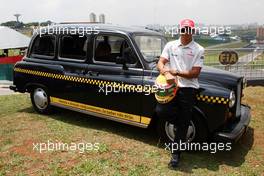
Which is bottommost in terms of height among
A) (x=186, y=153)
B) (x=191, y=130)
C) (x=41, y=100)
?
(x=186, y=153)

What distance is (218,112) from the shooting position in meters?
4.88

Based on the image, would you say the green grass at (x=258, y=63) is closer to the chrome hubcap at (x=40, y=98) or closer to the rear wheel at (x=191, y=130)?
the rear wheel at (x=191, y=130)

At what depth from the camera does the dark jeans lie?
15.5ft

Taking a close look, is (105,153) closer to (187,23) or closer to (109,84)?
(109,84)

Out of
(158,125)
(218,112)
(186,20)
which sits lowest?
(158,125)

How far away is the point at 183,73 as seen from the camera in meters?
4.65

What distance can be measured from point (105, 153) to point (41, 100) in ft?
8.96

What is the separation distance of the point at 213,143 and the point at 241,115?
776mm

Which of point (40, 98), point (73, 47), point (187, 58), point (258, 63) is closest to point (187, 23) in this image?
point (187, 58)

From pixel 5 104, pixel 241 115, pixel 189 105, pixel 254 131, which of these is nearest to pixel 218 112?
pixel 189 105

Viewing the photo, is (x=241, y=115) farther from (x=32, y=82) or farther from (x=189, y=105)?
(x=32, y=82)

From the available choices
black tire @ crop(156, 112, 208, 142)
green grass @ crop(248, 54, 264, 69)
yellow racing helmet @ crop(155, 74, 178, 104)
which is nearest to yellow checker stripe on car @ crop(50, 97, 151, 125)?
black tire @ crop(156, 112, 208, 142)

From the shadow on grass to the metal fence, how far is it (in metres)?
5.50

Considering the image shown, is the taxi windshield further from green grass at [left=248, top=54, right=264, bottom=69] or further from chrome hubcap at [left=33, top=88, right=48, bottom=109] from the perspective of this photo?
green grass at [left=248, top=54, right=264, bottom=69]
